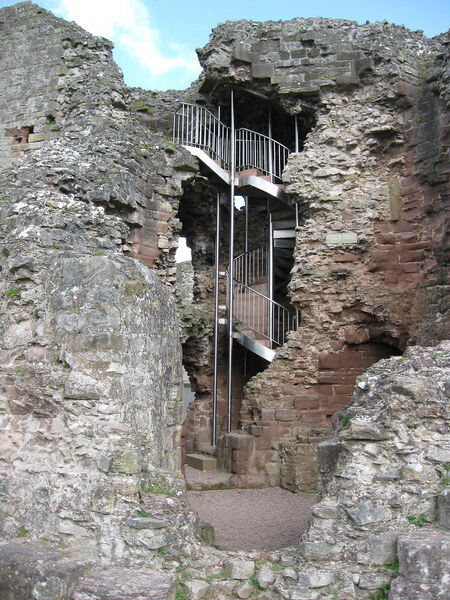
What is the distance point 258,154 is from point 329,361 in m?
4.58

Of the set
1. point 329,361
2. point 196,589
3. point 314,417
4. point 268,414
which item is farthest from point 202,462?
point 196,589

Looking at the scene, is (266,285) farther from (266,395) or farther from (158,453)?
(158,453)

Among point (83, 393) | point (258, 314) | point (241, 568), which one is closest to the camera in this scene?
point (241, 568)

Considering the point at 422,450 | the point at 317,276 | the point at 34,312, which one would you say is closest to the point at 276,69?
the point at 317,276

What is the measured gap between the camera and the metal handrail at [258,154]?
1219cm

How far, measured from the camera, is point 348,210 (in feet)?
35.8

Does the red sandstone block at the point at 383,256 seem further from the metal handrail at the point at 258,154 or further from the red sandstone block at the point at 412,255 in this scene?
the metal handrail at the point at 258,154

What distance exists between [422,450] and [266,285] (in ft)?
26.5

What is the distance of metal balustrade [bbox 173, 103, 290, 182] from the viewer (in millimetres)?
12067

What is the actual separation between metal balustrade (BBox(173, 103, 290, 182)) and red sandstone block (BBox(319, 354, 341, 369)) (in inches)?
147

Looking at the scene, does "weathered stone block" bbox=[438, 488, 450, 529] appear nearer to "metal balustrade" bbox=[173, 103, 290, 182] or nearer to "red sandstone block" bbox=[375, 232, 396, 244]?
"red sandstone block" bbox=[375, 232, 396, 244]

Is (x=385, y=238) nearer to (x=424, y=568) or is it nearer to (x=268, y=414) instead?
(x=268, y=414)

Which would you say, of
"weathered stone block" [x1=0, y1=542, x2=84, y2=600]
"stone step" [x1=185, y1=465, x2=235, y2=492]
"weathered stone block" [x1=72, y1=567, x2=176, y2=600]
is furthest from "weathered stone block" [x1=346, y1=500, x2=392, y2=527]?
"stone step" [x1=185, y1=465, x2=235, y2=492]

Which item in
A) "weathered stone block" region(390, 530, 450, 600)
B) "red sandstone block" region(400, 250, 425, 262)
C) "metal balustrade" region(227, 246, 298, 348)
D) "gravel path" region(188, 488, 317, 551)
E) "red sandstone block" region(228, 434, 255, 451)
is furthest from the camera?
"metal balustrade" region(227, 246, 298, 348)
